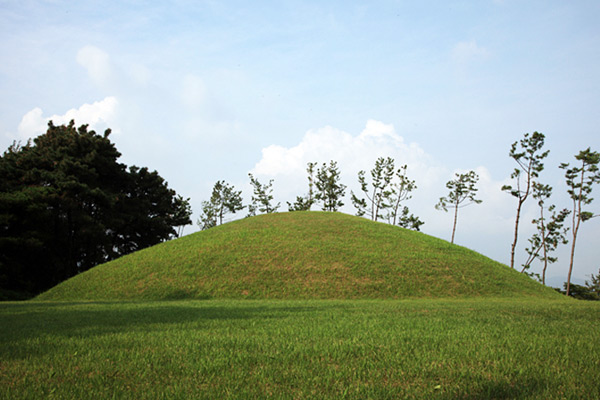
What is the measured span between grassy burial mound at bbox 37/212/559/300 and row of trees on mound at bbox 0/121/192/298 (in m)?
6.38

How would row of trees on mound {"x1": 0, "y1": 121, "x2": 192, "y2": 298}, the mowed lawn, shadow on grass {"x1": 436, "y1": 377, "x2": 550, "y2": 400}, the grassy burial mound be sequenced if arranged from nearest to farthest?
shadow on grass {"x1": 436, "y1": 377, "x2": 550, "y2": 400}, the mowed lawn, the grassy burial mound, row of trees on mound {"x1": 0, "y1": 121, "x2": 192, "y2": 298}

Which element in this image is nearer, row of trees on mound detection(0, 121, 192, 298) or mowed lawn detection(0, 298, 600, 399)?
mowed lawn detection(0, 298, 600, 399)

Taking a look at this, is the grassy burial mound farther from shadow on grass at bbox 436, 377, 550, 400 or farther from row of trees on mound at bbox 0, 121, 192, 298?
shadow on grass at bbox 436, 377, 550, 400

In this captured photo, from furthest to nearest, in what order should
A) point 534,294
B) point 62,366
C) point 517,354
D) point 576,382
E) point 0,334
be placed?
1. point 534,294
2. point 0,334
3. point 517,354
4. point 62,366
5. point 576,382

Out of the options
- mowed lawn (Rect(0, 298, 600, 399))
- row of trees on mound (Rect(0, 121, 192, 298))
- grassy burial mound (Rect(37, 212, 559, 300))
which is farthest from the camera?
row of trees on mound (Rect(0, 121, 192, 298))

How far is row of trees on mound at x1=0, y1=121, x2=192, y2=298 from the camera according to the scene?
3344cm

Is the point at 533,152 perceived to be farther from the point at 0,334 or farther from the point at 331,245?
the point at 0,334

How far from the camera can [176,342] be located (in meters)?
7.18

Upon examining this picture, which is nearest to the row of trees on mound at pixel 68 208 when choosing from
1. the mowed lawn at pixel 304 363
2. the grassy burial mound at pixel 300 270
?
the grassy burial mound at pixel 300 270

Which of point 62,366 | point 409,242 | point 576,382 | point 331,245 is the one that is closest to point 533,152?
point 409,242

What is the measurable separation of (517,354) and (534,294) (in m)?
28.3

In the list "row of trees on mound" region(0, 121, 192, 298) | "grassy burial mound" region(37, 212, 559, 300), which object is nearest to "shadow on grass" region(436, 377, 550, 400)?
"grassy burial mound" region(37, 212, 559, 300)

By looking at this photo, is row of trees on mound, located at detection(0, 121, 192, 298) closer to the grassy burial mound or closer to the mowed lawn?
the grassy burial mound

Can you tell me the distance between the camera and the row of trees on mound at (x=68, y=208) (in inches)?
1316
